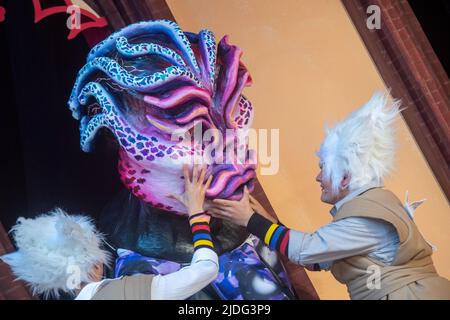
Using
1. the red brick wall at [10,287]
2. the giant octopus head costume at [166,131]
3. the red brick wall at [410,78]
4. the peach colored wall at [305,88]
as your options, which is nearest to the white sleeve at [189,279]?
the giant octopus head costume at [166,131]

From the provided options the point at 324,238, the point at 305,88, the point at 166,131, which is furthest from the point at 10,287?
the point at 305,88

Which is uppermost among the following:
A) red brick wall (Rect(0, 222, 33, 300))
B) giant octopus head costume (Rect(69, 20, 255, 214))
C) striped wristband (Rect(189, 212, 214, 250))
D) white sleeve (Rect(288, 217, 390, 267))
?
giant octopus head costume (Rect(69, 20, 255, 214))

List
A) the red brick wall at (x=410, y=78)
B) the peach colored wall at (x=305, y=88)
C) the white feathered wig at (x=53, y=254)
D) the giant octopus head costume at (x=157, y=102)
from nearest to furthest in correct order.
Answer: the white feathered wig at (x=53, y=254) → the giant octopus head costume at (x=157, y=102) → the peach colored wall at (x=305, y=88) → the red brick wall at (x=410, y=78)

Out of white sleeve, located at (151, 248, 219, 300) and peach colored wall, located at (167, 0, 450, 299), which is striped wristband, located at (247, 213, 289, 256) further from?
peach colored wall, located at (167, 0, 450, 299)

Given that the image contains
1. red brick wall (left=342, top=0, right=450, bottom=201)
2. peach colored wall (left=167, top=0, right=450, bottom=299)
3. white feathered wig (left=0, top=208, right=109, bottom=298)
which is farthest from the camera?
red brick wall (left=342, top=0, right=450, bottom=201)

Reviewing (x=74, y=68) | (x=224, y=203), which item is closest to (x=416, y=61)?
(x=224, y=203)

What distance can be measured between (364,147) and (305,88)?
2.50ft

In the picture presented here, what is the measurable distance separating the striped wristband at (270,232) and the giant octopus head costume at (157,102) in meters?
0.10

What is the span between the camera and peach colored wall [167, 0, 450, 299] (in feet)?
9.34

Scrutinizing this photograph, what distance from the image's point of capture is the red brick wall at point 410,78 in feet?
10.2

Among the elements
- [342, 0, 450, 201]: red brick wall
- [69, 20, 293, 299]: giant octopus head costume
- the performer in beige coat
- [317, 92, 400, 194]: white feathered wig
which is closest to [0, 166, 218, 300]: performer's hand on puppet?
[69, 20, 293, 299]: giant octopus head costume

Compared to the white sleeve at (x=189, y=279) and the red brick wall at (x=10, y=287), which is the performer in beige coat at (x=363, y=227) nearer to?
the white sleeve at (x=189, y=279)

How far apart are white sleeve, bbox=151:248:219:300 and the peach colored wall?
0.70 meters
